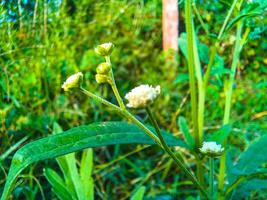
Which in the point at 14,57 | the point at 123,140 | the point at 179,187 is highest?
the point at 14,57

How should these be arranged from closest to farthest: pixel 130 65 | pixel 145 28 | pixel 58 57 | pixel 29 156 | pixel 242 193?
pixel 29 156, pixel 242 193, pixel 58 57, pixel 130 65, pixel 145 28

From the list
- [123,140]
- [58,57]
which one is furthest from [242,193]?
[58,57]

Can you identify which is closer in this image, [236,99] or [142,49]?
[236,99]

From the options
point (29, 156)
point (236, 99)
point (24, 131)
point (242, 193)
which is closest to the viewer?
point (29, 156)

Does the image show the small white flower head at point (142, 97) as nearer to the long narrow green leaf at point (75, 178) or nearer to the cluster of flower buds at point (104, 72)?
the cluster of flower buds at point (104, 72)

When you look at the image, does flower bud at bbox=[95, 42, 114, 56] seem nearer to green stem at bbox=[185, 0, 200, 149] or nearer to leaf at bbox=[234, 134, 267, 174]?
green stem at bbox=[185, 0, 200, 149]

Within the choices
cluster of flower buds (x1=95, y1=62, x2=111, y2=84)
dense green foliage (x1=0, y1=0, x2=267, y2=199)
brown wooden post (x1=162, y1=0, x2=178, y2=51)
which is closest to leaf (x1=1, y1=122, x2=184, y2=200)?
cluster of flower buds (x1=95, y1=62, x2=111, y2=84)

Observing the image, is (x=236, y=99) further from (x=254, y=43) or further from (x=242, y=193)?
A: (x=242, y=193)

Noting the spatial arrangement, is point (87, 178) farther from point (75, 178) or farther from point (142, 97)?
point (142, 97)
